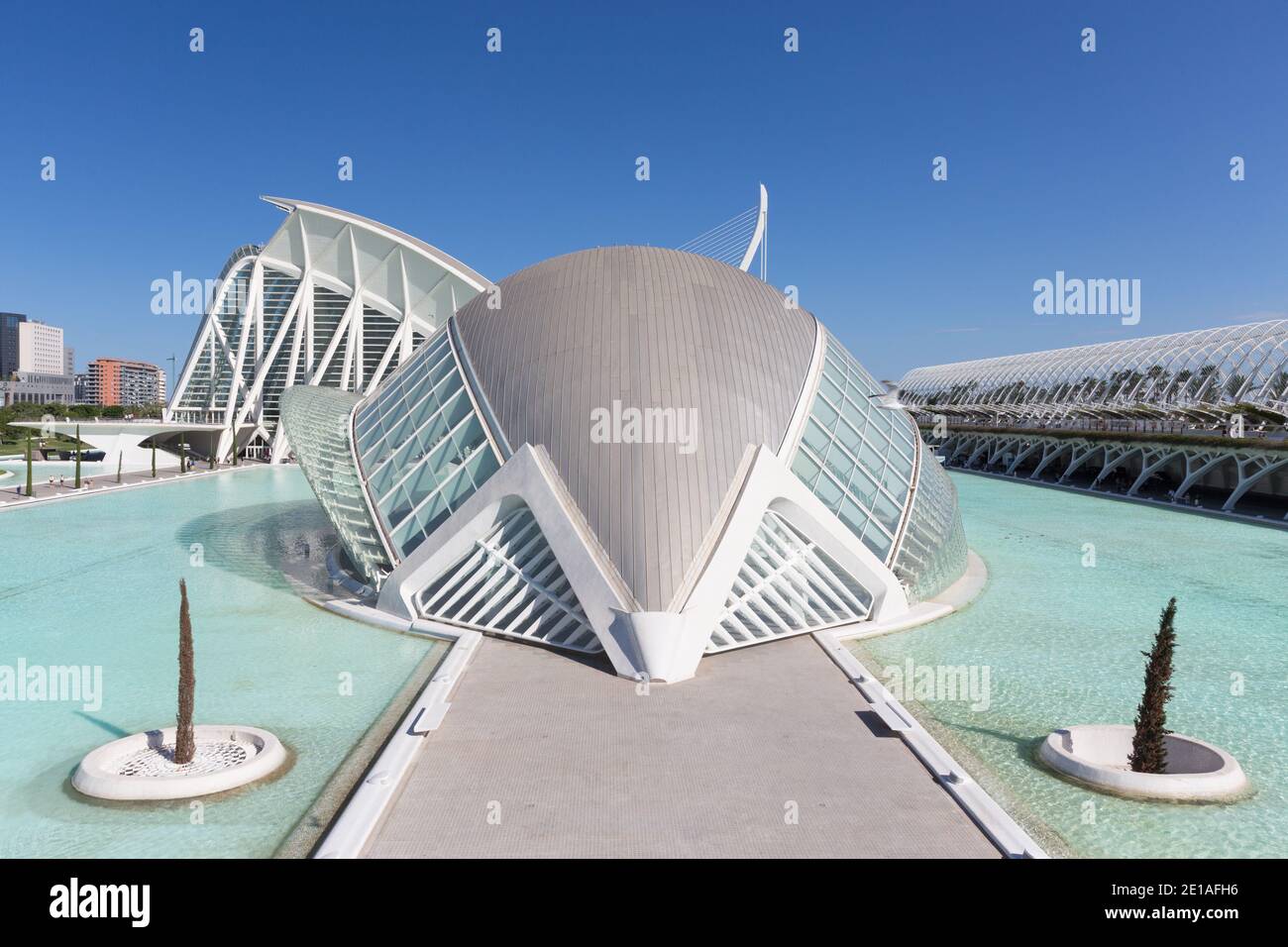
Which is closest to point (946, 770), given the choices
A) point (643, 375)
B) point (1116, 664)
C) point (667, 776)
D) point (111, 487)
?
point (667, 776)

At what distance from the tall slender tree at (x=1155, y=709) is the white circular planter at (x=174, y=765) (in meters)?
9.14

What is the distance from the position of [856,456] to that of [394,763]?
34.0 ft

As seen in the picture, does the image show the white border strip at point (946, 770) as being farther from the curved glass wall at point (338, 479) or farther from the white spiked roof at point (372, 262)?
the white spiked roof at point (372, 262)

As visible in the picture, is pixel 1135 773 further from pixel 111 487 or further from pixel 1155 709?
pixel 111 487

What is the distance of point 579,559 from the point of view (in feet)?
40.9

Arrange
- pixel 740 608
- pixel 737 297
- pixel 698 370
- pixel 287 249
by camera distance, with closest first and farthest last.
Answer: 1. pixel 740 608
2. pixel 698 370
3. pixel 737 297
4. pixel 287 249

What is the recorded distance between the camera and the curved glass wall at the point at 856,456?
14.8 meters

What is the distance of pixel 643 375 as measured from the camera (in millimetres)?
14117

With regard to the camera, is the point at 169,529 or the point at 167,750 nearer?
the point at 167,750

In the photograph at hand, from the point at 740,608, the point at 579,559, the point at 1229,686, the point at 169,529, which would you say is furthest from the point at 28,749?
the point at 169,529

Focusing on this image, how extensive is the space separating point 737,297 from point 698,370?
3.12 meters

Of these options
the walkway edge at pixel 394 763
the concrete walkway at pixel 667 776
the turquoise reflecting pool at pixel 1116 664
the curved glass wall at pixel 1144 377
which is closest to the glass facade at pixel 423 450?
the walkway edge at pixel 394 763

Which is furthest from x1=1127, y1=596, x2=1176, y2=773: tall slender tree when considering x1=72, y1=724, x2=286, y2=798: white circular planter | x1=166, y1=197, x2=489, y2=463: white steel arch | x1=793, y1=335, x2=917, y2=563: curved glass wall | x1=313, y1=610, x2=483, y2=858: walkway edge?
x1=166, y1=197, x2=489, y2=463: white steel arch
